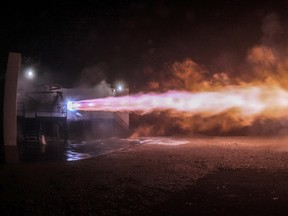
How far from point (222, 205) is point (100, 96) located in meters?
28.4

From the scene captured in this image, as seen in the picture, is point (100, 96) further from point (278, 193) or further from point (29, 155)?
point (278, 193)

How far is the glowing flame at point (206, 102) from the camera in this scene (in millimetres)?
27781

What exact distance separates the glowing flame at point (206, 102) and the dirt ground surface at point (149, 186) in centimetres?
1061

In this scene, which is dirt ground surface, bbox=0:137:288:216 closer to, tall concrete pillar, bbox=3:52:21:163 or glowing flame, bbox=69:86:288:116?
tall concrete pillar, bbox=3:52:21:163

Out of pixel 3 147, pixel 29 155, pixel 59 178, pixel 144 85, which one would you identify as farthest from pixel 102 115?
pixel 59 178

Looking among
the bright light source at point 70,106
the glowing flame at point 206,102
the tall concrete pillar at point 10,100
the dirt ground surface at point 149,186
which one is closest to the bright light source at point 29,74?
the glowing flame at point 206,102

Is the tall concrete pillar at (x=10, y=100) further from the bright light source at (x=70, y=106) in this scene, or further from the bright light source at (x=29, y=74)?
the bright light source at (x=29, y=74)

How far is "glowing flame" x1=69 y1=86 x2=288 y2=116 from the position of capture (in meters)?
27.8

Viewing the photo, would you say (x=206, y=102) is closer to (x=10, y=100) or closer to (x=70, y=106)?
(x=70, y=106)

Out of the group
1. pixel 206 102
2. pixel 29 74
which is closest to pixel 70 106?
A: pixel 29 74

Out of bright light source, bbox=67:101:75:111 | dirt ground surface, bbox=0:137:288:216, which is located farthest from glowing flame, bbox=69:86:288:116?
dirt ground surface, bbox=0:137:288:216

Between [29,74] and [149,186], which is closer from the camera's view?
[149,186]

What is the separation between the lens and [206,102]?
32719mm

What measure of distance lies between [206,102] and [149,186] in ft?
73.0
